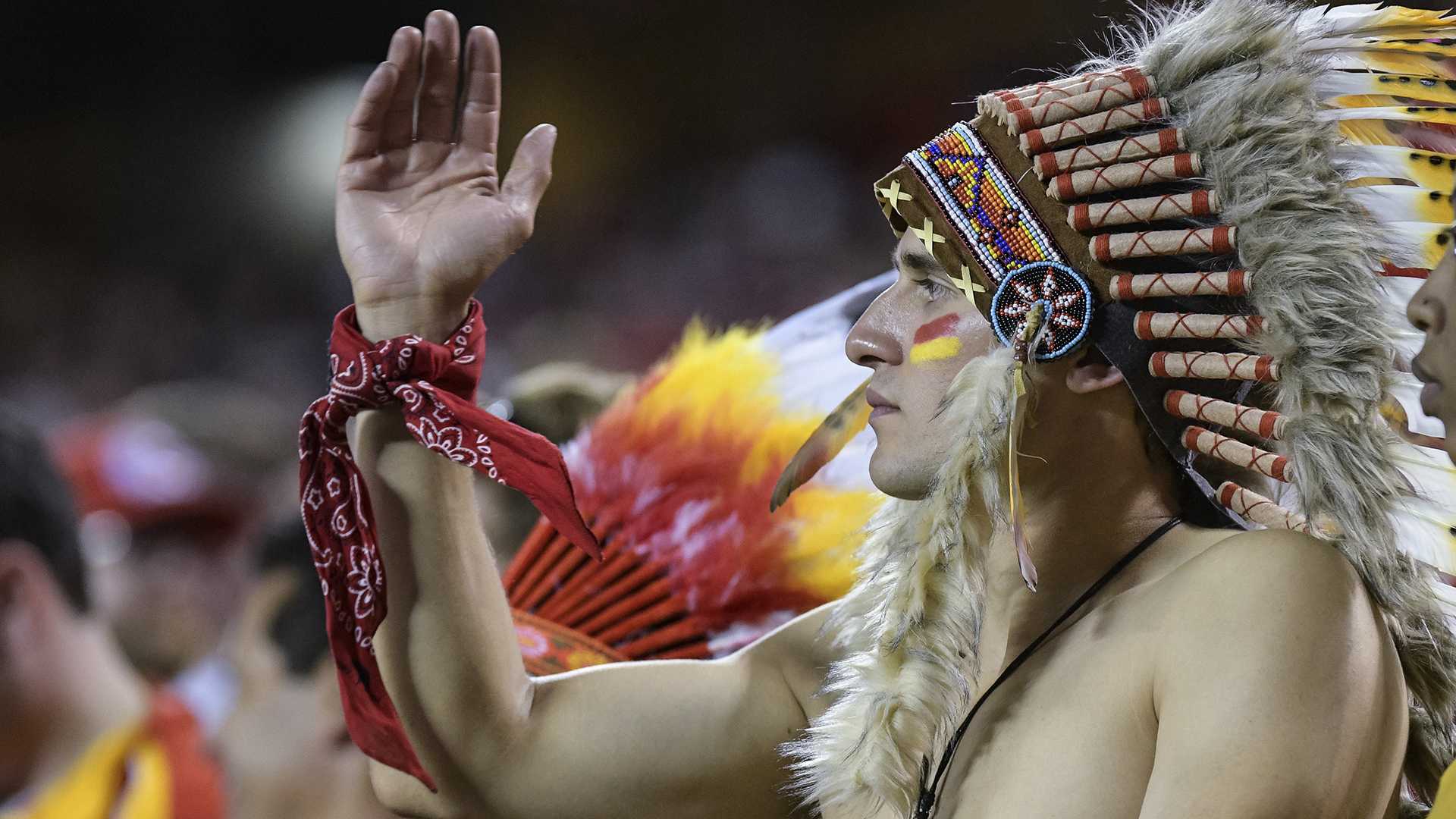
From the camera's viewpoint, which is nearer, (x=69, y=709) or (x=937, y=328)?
(x=937, y=328)

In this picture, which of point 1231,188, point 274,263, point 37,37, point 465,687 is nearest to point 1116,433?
point 1231,188

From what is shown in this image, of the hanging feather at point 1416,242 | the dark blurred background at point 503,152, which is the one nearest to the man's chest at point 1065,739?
the hanging feather at point 1416,242

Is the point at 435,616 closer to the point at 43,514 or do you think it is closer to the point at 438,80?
the point at 438,80

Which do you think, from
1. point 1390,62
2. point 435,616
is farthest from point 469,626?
point 1390,62

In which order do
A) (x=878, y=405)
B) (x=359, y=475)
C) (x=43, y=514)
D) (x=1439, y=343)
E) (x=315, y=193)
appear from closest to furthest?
1. (x=1439, y=343)
2. (x=878, y=405)
3. (x=359, y=475)
4. (x=43, y=514)
5. (x=315, y=193)

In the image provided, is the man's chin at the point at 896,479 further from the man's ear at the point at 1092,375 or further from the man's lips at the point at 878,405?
the man's ear at the point at 1092,375

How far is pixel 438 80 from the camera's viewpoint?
1.63m

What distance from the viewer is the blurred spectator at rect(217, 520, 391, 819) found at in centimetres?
255

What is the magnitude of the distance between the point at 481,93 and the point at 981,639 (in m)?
0.90

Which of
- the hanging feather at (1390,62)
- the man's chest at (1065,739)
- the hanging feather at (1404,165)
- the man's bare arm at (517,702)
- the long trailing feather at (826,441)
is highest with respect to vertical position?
the hanging feather at (1390,62)

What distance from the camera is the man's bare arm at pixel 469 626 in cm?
153

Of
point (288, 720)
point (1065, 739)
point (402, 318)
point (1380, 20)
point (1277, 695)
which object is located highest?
point (1380, 20)

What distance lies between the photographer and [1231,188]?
119 centimetres

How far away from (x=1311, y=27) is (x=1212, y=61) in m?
0.10
